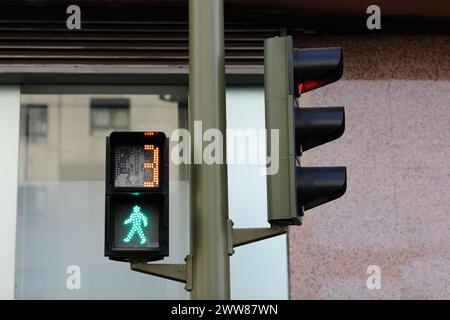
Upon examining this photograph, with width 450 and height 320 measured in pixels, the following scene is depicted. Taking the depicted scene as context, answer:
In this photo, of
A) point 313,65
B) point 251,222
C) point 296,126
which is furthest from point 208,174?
point 251,222

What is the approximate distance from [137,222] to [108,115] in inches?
157

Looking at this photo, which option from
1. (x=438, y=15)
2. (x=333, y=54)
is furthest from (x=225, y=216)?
(x=438, y=15)

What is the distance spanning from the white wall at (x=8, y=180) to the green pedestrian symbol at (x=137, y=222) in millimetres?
3692

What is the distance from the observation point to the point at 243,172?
824 cm

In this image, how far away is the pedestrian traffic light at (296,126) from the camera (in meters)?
4.53

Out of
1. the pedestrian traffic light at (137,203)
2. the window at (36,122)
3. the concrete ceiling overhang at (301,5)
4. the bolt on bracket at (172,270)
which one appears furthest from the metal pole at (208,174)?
the window at (36,122)

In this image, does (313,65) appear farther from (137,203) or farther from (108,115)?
(108,115)

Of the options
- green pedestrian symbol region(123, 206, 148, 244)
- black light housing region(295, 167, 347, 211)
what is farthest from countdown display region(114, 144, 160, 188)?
black light housing region(295, 167, 347, 211)

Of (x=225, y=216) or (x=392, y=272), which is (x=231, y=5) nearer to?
(x=392, y=272)

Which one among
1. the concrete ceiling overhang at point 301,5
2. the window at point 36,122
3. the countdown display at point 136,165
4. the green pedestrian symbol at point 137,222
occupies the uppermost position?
the concrete ceiling overhang at point 301,5

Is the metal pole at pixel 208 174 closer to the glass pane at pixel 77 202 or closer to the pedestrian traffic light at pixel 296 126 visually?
the pedestrian traffic light at pixel 296 126
